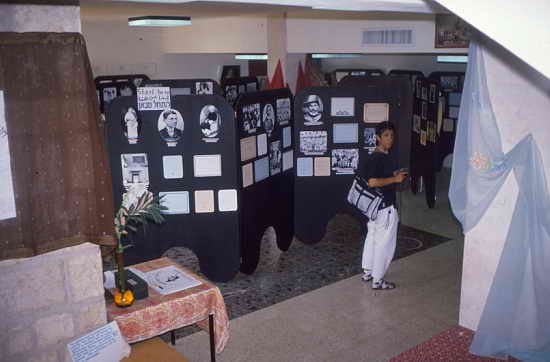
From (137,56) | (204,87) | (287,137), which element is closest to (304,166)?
(287,137)

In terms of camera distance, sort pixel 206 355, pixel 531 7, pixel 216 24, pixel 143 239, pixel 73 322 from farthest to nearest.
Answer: pixel 216 24
pixel 143 239
pixel 206 355
pixel 73 322
pixel 531 7

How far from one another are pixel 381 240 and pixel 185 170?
187 centimetres

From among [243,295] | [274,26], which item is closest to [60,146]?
[243,295]

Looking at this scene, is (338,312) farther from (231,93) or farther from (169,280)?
(231,93)

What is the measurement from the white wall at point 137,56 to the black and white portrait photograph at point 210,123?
699cm

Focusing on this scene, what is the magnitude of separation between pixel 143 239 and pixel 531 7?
4348 millimetres

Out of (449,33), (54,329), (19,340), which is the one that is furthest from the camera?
(449,33)

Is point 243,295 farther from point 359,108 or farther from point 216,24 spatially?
point 216,24

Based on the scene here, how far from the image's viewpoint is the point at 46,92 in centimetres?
236

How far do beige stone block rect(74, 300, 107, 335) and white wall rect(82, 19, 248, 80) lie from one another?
29.5 ft

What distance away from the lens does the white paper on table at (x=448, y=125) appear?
8.40m

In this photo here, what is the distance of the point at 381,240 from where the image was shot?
491cm

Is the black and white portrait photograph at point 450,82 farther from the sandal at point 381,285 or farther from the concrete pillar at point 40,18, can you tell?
the concrete pillar at point 40,18

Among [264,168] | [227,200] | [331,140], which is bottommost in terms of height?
[227,200]
